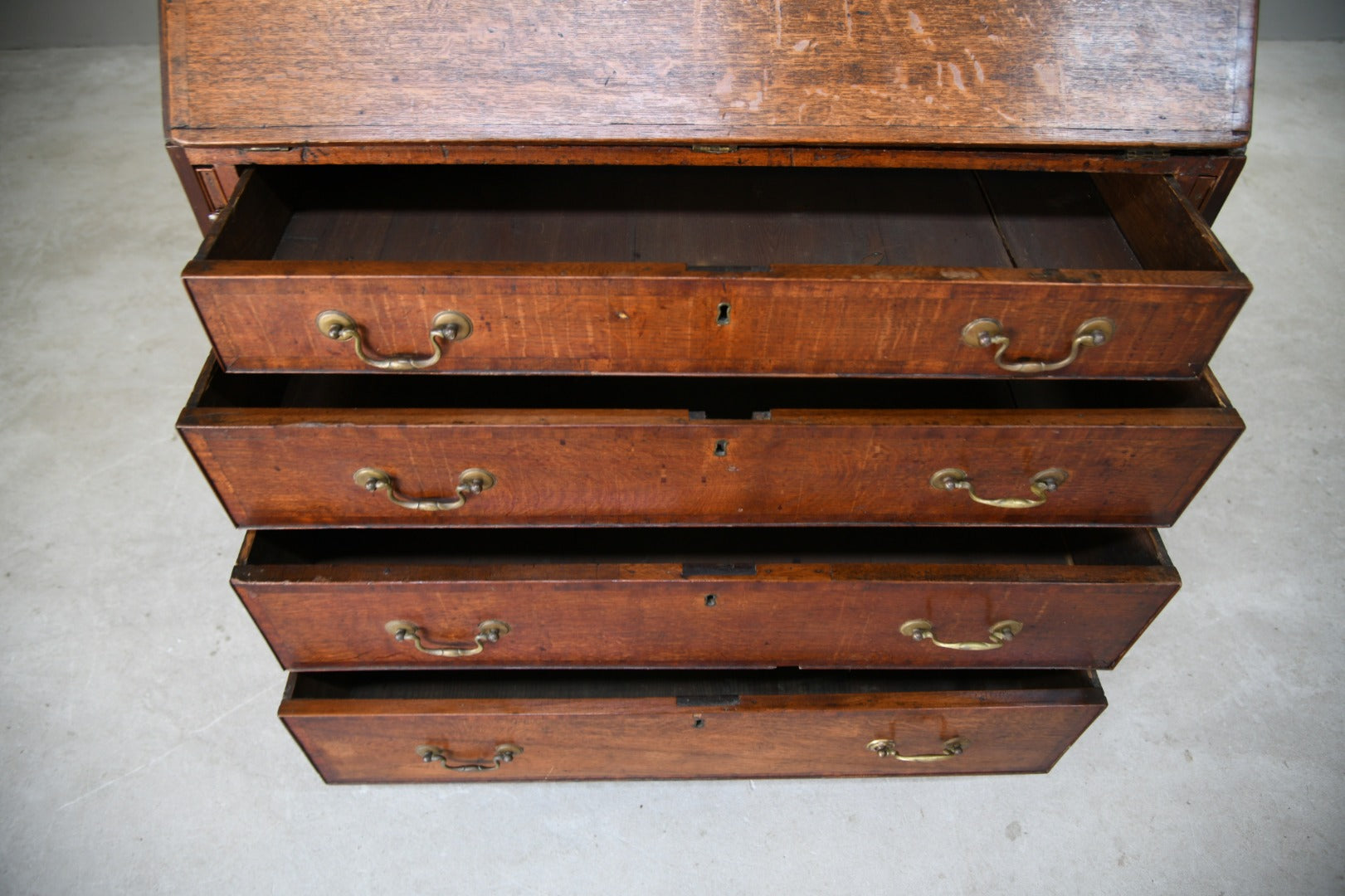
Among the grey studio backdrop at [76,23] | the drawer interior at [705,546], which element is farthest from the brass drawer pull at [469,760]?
the grey studio backdrop at [76,23]

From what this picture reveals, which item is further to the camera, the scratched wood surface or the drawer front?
the drawer front

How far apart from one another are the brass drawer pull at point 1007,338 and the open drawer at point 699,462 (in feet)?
0.18

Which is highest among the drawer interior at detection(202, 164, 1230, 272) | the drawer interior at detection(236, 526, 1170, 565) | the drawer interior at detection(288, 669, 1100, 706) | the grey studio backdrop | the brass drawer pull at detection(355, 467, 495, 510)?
the drawer interior at detection(202, 164, 1230, 272)

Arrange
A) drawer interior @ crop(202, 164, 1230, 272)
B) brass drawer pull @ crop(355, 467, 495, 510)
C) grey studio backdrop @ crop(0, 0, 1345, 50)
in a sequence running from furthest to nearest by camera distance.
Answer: grey studio backdrop @ crop(0, 0, 1345, 50) < drawer interior @ crop(202, 164, 1230, 272) < brass drawer pull @ crop(355, 467, 495, 510)

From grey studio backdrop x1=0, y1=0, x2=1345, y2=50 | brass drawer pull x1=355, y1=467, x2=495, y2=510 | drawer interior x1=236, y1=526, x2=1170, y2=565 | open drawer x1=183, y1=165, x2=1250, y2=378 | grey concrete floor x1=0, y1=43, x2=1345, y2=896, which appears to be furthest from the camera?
grey studio backdrop x1=0, y1=0, x2=1345, y2=50

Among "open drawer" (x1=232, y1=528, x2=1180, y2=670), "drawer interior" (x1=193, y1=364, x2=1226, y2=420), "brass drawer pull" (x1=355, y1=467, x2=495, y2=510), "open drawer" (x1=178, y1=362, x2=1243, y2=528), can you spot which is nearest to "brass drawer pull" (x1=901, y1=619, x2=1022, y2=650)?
"open drawer" (x1=232, y1=528, x2=1180, y2=670)

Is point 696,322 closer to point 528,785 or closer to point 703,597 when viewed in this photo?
point 703,597

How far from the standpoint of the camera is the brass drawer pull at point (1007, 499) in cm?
103

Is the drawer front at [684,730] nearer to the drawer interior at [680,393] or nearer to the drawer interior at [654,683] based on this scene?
the drawer interior at [654,683]

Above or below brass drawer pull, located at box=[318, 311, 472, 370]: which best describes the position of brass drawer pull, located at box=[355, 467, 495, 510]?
below

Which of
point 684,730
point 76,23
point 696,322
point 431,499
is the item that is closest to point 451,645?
point 431,499

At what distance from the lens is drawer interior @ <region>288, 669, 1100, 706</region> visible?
4.24ft

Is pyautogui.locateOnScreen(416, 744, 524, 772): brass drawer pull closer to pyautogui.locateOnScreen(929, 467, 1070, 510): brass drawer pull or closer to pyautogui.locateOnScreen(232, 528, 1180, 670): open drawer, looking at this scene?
pyautogui.locateOnScreen(232, 528, 1180, 670): open drawer

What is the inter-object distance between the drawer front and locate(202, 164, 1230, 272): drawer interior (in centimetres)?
54
